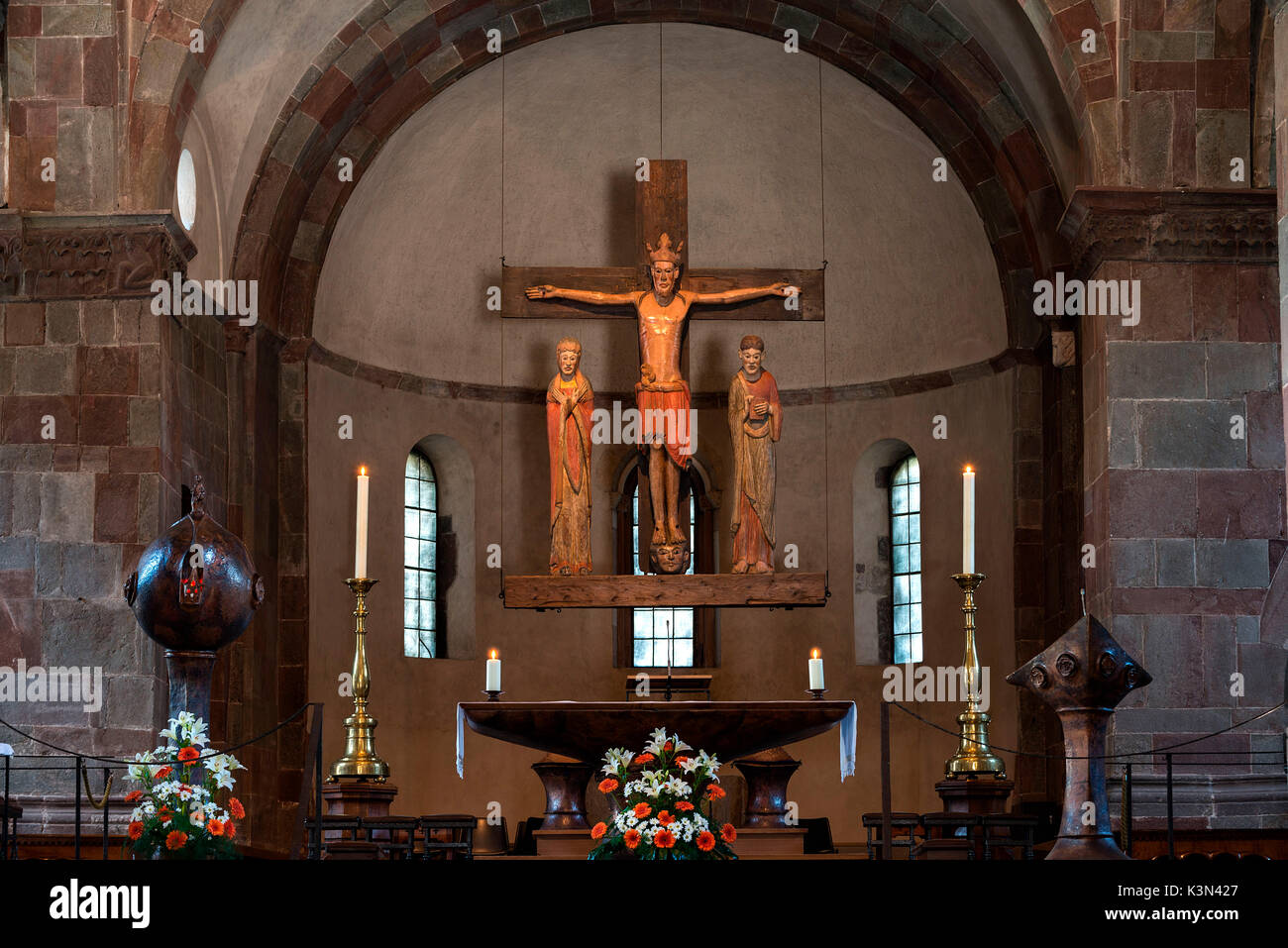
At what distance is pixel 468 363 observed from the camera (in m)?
18.4

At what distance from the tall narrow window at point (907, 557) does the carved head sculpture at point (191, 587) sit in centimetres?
913

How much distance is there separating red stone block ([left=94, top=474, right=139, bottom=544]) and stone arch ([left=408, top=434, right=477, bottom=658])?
17.5ft

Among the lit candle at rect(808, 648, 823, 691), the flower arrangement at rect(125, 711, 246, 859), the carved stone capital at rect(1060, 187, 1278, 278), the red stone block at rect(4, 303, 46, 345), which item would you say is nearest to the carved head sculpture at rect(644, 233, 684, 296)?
the carved stone capital at rect(1060, 187, 1278, 278)

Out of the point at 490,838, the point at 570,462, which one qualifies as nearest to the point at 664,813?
the point at 570,462

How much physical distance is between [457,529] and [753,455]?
4.28 m

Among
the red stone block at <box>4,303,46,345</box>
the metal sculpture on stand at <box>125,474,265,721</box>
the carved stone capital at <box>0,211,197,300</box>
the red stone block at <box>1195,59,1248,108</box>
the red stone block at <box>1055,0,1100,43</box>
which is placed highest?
the red stone block at <box>1055,0,1100,43</box>

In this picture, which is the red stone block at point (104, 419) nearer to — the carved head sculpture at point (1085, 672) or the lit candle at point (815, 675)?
the lit candle at point (815, 675)

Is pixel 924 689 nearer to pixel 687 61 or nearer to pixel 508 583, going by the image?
pixel 508 583

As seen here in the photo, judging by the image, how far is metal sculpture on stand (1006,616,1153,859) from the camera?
9.34 meters

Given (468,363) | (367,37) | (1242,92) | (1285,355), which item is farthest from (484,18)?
(1285,355)

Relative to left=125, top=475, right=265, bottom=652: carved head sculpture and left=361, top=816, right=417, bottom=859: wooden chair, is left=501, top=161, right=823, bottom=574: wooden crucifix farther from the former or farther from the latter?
left=125, top=475, right=265, bottom=652: carved head sculpture

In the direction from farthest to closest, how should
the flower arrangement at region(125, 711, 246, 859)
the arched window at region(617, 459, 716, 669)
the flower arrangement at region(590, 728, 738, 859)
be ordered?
the arched window at region(617, 459, 716, 669) < the flower arrangement at region(125, 711, 246, 859) < the flower arrangement at region(590, 728, 738, 859)

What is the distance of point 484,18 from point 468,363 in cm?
322

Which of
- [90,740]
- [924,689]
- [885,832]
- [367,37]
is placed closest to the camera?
[885,832]
